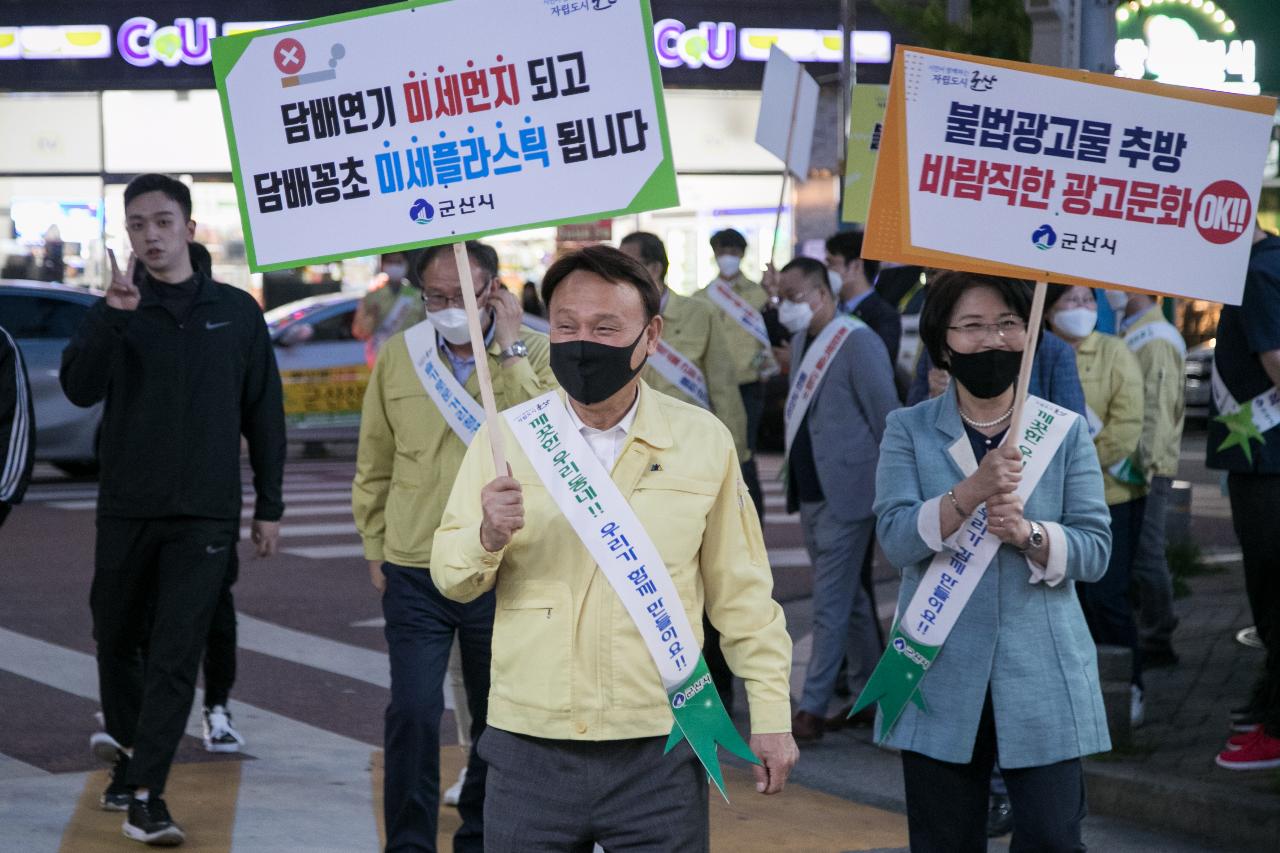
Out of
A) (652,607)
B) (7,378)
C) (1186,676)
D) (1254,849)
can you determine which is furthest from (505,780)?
(1186,676)

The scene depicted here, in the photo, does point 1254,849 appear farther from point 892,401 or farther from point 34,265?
point 34,265

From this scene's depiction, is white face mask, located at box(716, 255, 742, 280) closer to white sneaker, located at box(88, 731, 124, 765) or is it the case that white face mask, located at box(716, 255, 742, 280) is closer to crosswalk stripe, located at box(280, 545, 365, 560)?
crosswalk stripe, located at box(280, 545, 365, 560)

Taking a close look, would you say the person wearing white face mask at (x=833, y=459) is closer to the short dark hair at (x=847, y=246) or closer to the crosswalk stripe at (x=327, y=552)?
the short dark hair at (x=847, y=246)

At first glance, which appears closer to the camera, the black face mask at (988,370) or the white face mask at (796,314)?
the black face mask at (988,370)

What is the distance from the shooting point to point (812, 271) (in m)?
8.11

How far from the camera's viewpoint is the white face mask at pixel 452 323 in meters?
5.52

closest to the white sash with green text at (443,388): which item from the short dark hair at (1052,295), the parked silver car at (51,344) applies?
the short dark hair at (1052,295)

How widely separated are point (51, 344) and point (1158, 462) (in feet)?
35.8

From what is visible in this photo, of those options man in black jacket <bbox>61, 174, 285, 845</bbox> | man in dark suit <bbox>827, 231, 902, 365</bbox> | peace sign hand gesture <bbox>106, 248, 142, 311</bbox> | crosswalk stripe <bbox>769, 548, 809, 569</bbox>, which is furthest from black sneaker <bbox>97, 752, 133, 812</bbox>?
crosswalk stripe <bbox>769, 548, 809, 569</bbox>

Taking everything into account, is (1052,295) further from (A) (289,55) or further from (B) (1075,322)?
(A) (289,55)

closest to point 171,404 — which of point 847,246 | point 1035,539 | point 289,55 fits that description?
point 289,55

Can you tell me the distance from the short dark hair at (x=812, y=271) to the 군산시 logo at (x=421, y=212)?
4.22 m

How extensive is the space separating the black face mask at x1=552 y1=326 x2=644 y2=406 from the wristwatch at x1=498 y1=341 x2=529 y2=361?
6.51 ft

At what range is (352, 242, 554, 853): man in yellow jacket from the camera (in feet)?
17.4
